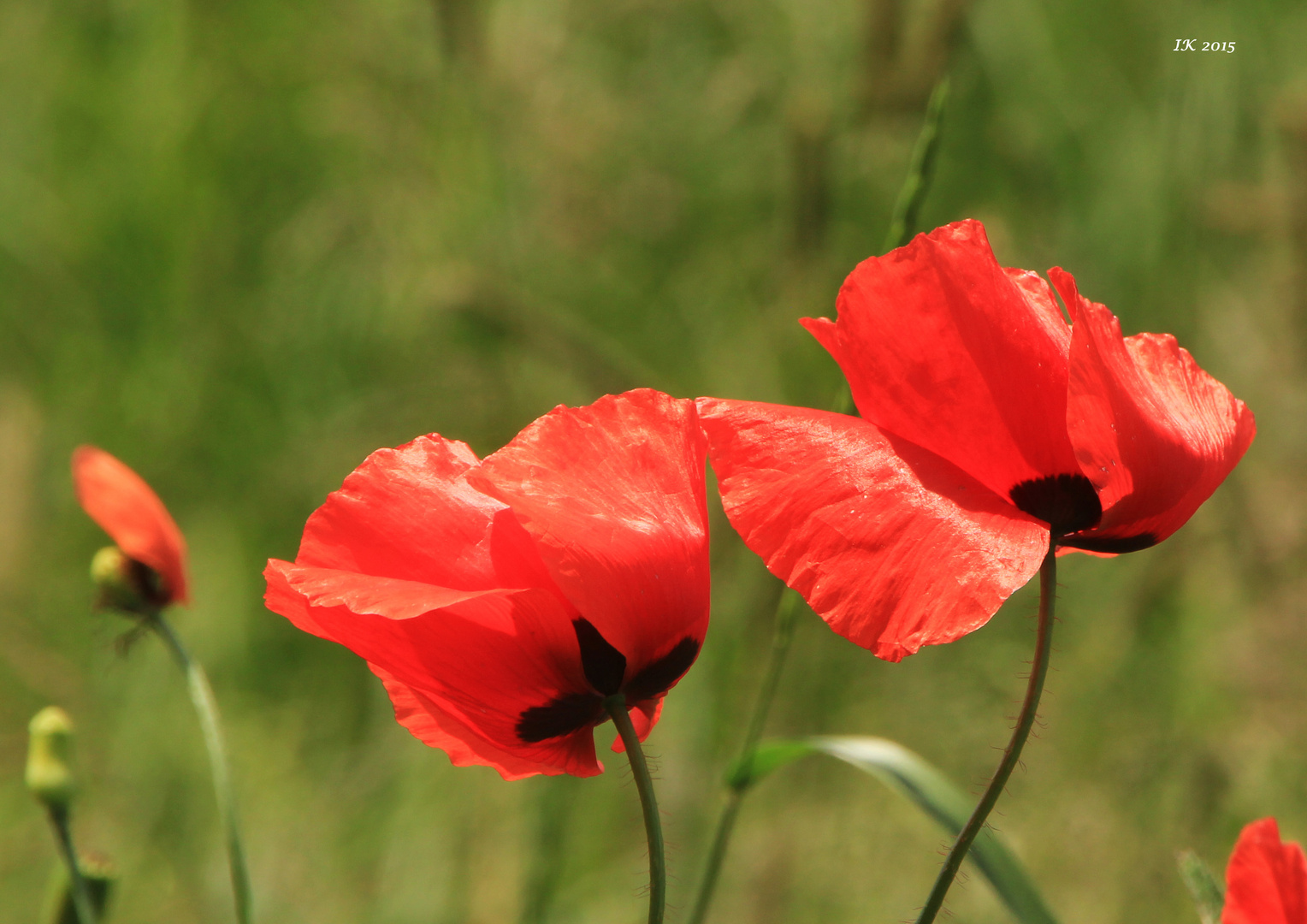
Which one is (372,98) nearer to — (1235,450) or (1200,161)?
(1200,161)

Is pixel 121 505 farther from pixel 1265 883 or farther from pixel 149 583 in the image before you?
pixel 1265 883

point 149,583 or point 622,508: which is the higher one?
point 622,508

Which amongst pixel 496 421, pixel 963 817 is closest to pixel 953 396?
pixel 963 817

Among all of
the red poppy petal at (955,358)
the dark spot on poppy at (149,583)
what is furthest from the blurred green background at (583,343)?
the red poppy petal at (955,358)

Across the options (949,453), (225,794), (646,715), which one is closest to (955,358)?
(949,453)

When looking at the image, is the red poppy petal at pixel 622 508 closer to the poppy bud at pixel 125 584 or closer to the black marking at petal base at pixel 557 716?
the black marking at petal base at pixel 557 716

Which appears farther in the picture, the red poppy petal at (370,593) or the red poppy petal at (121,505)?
the red poppy petal at (121,505)
